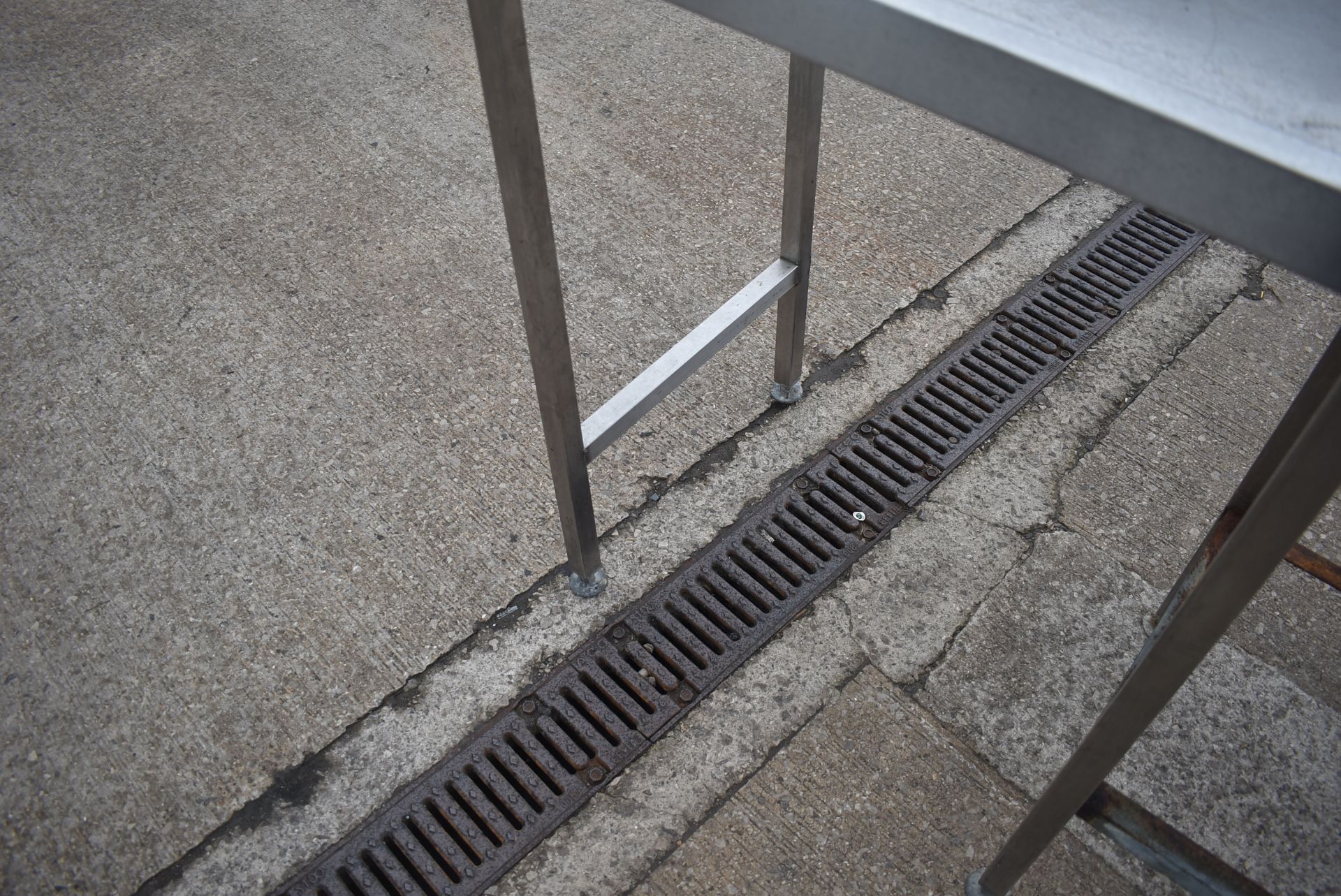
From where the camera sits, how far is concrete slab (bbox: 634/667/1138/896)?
147 cm

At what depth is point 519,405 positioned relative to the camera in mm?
Answer: 2111

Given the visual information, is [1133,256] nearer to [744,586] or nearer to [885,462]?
[885,462]

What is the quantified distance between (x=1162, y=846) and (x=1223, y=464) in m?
1.10

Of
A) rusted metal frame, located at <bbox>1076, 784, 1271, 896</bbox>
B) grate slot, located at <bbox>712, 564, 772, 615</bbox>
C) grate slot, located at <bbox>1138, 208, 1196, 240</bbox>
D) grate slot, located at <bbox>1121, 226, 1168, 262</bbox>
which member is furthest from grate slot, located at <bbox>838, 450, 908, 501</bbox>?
grate slot, located at <bbox>1138, 208, 1196, 240</bbox>

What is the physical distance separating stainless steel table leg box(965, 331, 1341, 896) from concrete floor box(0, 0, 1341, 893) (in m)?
0.30

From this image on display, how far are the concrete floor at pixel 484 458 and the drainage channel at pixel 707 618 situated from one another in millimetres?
49

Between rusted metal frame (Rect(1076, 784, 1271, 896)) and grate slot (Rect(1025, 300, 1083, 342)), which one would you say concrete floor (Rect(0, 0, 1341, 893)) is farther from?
rusted metal frame (Rect(1076, 784, 1271, 896))

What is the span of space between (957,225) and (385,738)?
1898 millimetres

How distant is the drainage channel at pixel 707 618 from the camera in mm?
1521

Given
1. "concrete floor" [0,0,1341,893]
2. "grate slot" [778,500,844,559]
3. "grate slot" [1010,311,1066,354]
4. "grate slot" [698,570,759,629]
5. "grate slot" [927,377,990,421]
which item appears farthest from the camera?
"grate slot" [1010,311,1066,354]

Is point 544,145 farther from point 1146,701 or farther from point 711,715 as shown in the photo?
point 1146,701

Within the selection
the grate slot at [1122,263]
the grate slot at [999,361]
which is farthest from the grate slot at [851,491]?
the grate slot at [1122,263]

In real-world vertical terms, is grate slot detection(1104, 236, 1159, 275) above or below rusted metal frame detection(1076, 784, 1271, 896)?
below

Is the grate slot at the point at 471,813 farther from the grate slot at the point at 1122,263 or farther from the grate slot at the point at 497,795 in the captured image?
the grate slot at the point at 1122,263
